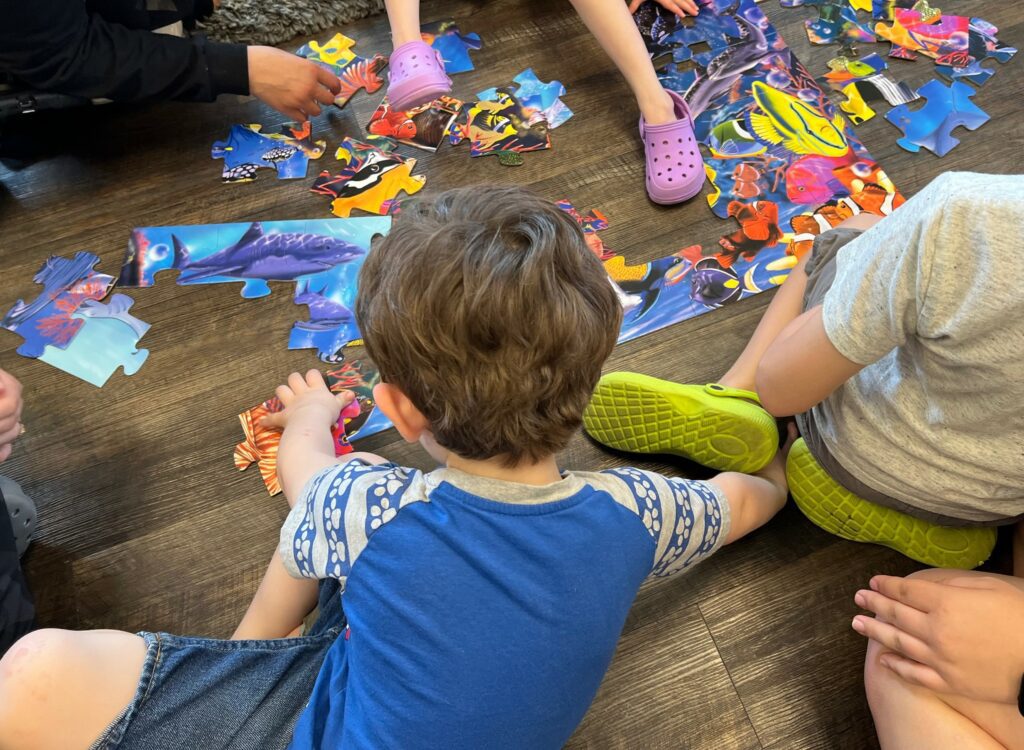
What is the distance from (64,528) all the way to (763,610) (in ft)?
3.11

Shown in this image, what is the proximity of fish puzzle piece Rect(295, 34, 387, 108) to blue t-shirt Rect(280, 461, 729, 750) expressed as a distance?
3.14 feet

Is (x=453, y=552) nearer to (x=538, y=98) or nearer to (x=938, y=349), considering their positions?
(x=938, y=349)

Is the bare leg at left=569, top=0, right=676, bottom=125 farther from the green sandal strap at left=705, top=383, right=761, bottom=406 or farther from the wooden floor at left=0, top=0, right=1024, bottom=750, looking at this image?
the green sandal strap at left=705, top=383, right=761, bottom=406

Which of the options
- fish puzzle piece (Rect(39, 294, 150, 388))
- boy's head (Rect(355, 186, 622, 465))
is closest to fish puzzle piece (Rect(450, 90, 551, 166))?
fish puzzle piece (Rect(39, 294, 150, 388))

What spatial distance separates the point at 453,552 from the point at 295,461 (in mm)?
427

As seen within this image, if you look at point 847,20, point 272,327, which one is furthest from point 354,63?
point 847,20

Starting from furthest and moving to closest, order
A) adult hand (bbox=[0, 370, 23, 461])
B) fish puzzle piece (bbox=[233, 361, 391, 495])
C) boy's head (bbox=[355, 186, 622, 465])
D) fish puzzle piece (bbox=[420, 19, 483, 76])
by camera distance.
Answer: fish puzzle piece (bbox=[420, 19, 483, 76]) < fish puzzle piece (bbox=[233, 361, 391, 495]) < adult hand (bbox=[0, 370, 23, 461]) < boy's head (bbox=[355, 186, 622, 465])

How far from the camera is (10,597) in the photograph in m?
0.89

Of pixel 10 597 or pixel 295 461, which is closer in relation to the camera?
pixel 10 597

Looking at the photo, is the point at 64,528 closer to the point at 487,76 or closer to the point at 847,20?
the point at 487,76

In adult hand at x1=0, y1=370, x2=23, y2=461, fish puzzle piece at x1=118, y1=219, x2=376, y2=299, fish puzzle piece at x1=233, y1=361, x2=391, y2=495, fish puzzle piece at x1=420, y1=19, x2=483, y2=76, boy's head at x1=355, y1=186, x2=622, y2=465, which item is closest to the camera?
boy's head at x1=355, y1=186, x2=622, y2=465

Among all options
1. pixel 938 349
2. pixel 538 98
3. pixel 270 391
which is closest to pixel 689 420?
pixel 938 349

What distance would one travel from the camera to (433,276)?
0.66m

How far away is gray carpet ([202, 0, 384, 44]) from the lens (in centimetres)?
154
